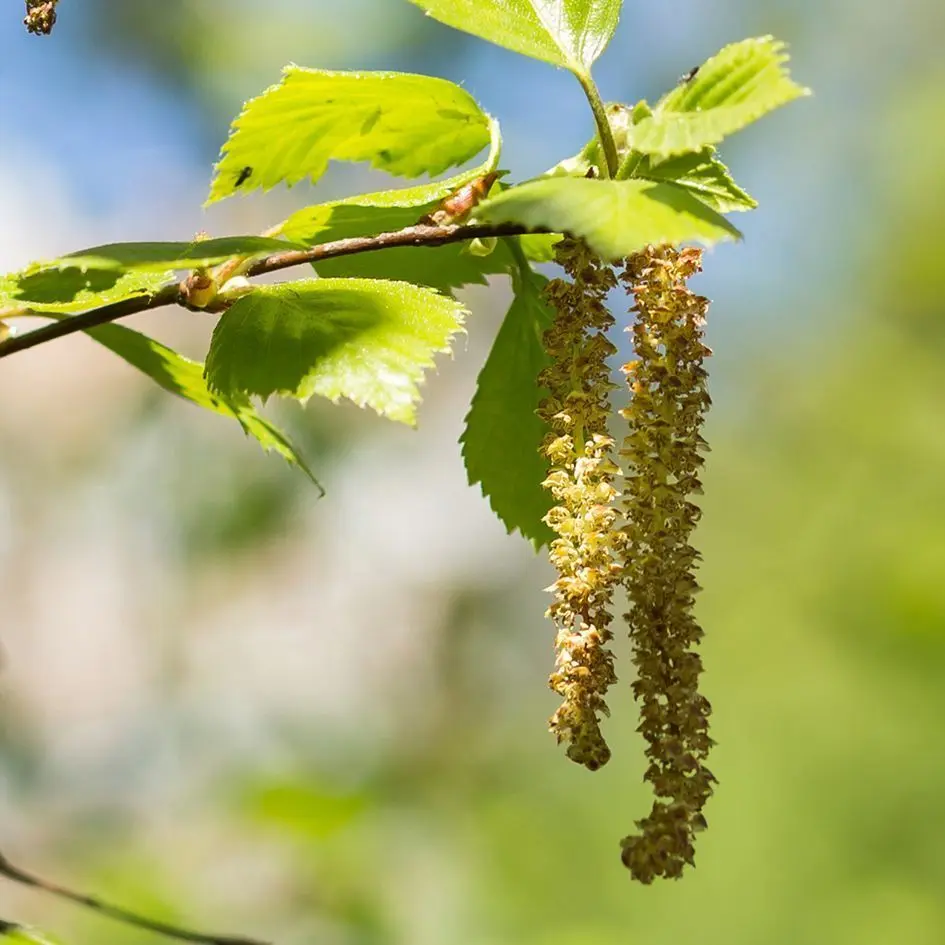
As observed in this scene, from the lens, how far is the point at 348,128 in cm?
67

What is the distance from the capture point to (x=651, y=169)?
60cm

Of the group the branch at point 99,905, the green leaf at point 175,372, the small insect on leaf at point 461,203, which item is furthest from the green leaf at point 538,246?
the branch at point 99,905

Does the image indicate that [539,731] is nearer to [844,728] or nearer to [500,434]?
[844,728]

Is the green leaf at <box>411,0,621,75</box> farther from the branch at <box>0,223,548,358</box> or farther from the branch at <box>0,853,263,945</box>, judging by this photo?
the branch at <box>0,853,263,945</box>

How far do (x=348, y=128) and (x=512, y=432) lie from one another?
236mm

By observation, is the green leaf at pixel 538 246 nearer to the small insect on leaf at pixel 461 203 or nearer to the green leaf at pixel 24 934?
the small insect on leaf at pixel 461 203

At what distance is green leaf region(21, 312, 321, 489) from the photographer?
2.46 ft

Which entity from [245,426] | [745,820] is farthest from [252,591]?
[245,426]

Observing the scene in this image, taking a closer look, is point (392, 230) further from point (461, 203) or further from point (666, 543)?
point (666, 543)

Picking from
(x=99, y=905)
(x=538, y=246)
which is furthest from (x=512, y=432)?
(x=99, y=905)

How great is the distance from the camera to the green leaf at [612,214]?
1.57ft

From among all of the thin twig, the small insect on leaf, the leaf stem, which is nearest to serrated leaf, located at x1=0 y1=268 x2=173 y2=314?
the thin twig

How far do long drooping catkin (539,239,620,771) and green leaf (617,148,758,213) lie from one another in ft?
0.20

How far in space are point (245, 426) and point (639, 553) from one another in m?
0.31
